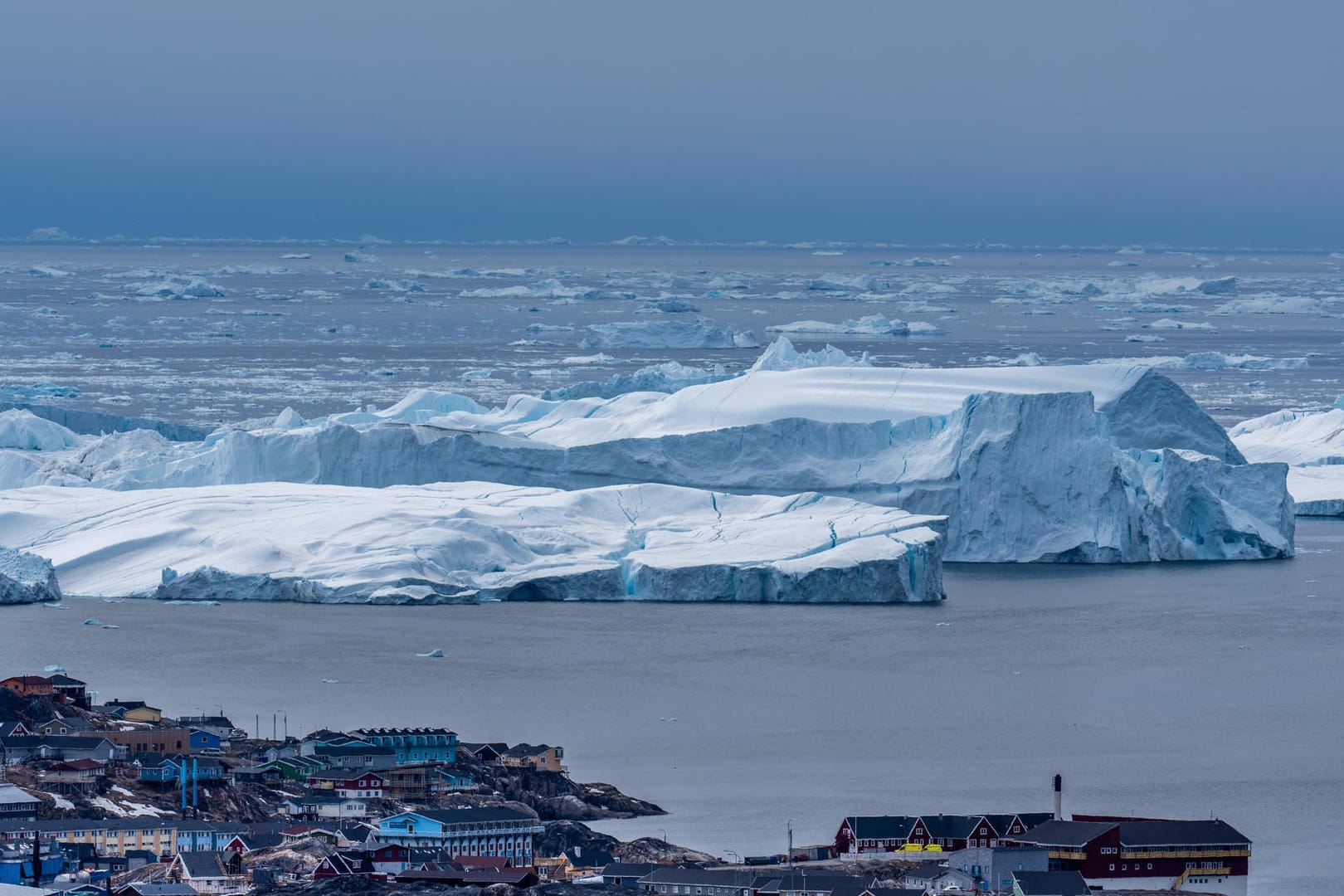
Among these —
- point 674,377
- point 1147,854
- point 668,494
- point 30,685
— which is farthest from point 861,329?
point 1147,854

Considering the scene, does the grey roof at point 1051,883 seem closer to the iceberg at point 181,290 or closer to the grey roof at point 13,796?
the grey roof at point 13,796

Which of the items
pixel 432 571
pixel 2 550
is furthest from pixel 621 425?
pixel 2 550

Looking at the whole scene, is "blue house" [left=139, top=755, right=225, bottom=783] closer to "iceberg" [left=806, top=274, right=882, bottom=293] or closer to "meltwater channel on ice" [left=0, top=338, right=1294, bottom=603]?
"meltwater channel on ice" [left=0, top=338, right=1294, bottom=603]

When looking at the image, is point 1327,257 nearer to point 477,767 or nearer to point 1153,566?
point 1153,566

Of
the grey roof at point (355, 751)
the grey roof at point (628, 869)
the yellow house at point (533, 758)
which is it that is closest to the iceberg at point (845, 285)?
the yellow house at point (533, 758)

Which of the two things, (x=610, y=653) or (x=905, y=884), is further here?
(x=610, y=653)

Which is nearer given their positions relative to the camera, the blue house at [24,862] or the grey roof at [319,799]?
the blue house at [24,862]

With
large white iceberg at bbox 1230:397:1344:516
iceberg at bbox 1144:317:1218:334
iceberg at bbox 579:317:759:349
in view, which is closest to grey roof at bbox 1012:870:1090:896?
large white iceberg at bbox 1230:397:1344:516
